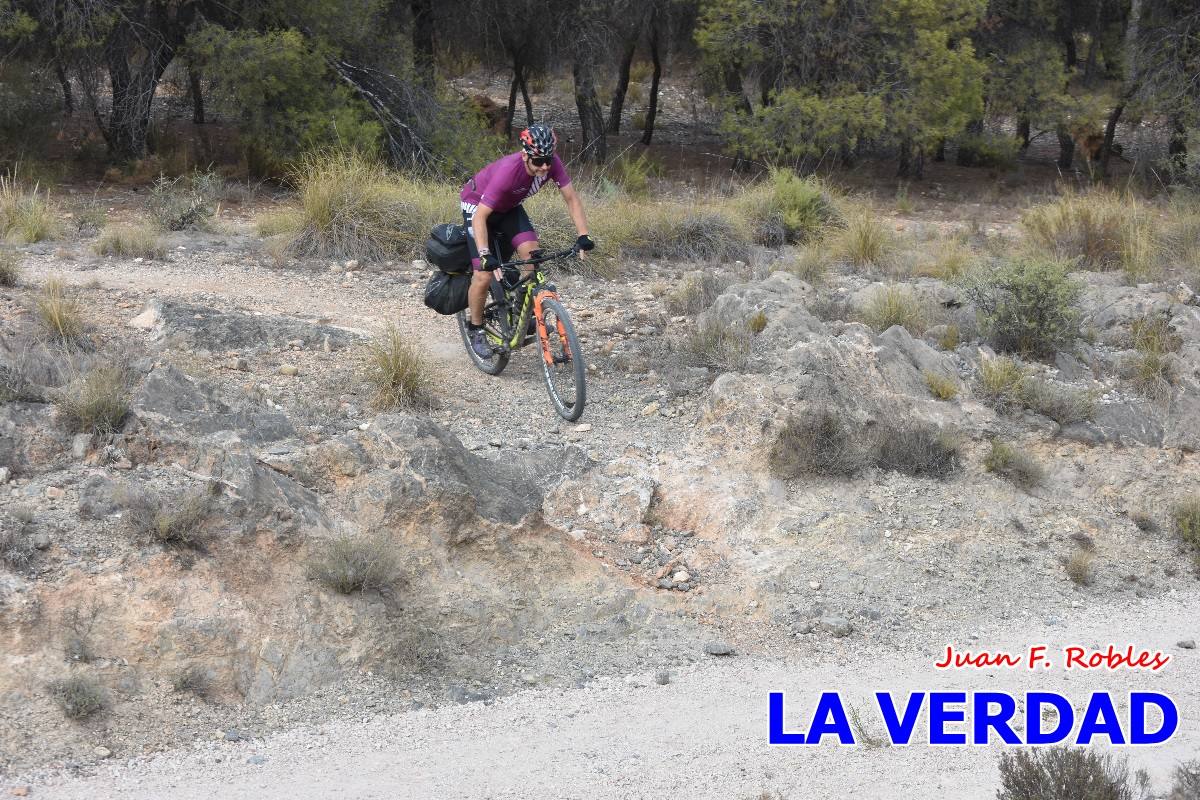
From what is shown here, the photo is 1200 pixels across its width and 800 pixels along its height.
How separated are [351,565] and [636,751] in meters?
1.49

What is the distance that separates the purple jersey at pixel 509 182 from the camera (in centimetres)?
698

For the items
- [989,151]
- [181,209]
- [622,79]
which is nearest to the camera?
[181,209]

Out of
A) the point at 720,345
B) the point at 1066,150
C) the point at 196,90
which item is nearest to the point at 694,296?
the point at 720,345

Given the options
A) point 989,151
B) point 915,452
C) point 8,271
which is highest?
point 989,151

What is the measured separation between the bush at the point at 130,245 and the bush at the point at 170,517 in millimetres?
5552

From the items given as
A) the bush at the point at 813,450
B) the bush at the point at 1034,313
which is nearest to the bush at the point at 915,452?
the bush at the point at 813,450

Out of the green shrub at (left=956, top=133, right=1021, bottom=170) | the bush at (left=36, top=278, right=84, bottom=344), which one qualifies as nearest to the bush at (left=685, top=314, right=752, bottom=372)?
the bush at (left=36, top=278, right=84, bottom=344)

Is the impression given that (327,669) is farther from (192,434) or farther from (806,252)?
(806,252)

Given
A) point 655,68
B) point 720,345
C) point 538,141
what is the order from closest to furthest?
1. point 538,141
2. point 720,345
3. point 655,68

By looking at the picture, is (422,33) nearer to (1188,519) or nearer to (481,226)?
(481,226)

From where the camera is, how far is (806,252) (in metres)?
11.0

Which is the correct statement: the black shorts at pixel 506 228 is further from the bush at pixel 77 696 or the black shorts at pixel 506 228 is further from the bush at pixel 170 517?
the bush at pixel 77 696

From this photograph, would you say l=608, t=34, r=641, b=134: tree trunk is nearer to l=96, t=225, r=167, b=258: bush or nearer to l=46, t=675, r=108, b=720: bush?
l=96, t=225, r=167, b=258: bush

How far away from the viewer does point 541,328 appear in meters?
7.19
